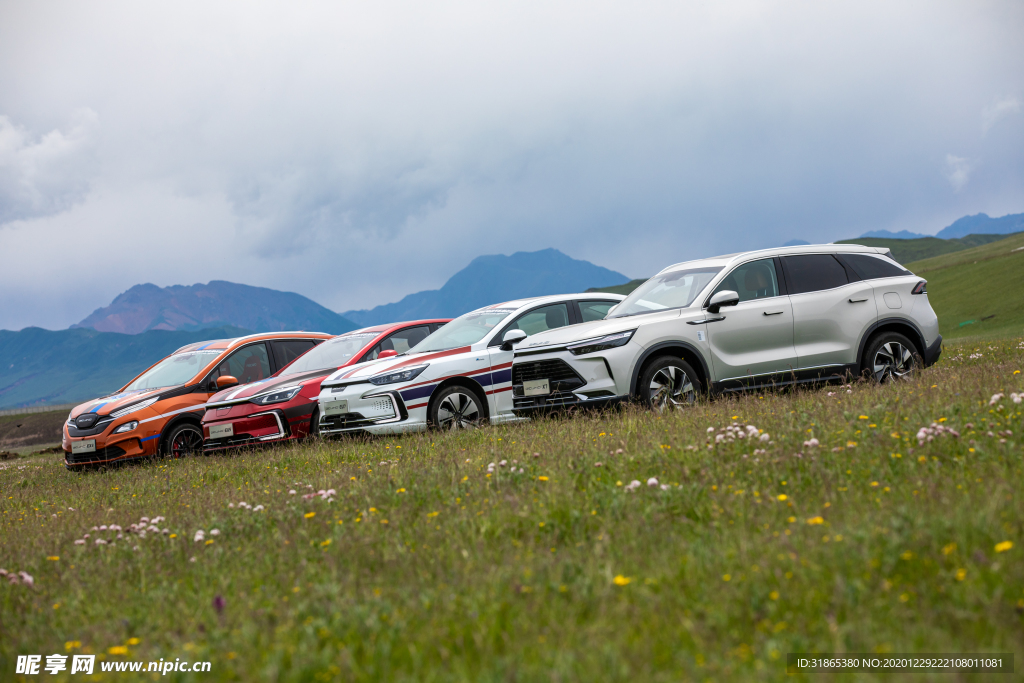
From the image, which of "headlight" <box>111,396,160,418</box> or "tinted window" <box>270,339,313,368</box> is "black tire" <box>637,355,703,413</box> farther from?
"headlight" <box>111,396,160,418</box>

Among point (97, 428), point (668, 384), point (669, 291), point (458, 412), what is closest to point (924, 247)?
point (669, 291)

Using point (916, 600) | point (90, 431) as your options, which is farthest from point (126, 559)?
point (90, 431)

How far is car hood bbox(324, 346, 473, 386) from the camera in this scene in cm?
912

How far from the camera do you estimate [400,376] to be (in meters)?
8.98

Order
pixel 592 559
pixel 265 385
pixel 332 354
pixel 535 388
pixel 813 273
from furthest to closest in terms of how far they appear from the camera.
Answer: pixel 332 354
pixel 265 385
pixel 813 273
pixel 535 388
pixel 592 559

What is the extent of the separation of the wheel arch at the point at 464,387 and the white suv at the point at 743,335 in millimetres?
836

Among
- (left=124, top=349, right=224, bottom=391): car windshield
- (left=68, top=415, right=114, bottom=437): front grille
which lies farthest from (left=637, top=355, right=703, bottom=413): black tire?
(left=68, top=415, right=114, bottom=437): front grille

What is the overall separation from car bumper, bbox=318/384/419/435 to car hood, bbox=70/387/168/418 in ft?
13.0

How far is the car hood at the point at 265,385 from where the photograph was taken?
1056cm

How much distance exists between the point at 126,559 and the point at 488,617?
2.89 meters

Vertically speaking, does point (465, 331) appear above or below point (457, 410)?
above

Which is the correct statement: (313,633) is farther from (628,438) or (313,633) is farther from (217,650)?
(628,438)

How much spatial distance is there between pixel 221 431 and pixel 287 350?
9.62ft

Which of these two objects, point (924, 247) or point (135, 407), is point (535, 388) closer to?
point (135, 407)
